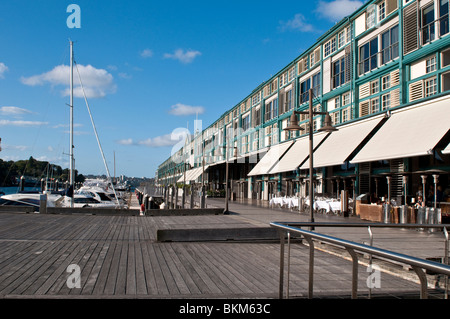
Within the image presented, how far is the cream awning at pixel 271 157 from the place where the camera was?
33688 mm

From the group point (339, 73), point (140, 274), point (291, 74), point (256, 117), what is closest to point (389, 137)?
point (339, 73)

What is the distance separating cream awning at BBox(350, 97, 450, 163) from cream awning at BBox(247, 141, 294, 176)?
14.4 m

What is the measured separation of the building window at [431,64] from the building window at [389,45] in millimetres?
2489

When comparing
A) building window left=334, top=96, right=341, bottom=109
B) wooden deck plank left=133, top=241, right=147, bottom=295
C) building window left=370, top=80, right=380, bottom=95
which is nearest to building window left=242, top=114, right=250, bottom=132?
building window left=334, top=96, right=341, bottom=109

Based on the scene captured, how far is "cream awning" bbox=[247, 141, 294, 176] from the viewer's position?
33688 millimetres

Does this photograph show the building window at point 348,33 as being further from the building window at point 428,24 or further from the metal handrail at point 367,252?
the metal handrail at point 367,252

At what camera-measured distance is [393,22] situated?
814 inches

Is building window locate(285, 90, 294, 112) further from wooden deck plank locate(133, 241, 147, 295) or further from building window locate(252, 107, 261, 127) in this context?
wooden deck plank locate(133, 241, 147, 295)

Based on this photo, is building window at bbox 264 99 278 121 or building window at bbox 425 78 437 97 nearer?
building window at bbox 425 78 437 97

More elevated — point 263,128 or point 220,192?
point 263,128
